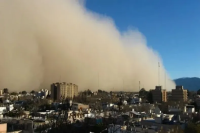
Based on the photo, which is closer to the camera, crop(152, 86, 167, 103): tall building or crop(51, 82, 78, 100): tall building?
crop(152, 86, 167, 103): tall building

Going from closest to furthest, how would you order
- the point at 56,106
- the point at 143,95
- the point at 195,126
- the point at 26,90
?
1. the point at 195,126
2. the point at 56,106
3. the point at 143,95
4. the point at 26,90

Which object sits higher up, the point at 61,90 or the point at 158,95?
the point at 61,90

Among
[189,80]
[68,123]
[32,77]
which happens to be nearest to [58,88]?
[32,77]

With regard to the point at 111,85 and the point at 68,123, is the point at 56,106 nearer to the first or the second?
the point at 68,123

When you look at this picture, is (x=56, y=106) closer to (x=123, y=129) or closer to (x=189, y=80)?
(x=123, y=129)

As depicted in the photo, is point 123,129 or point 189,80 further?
point 189,80

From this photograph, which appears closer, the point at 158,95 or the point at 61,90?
the point at 158,95

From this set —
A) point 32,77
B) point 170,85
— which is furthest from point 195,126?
point 170,85

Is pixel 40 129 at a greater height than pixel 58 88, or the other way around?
pixel 58 88

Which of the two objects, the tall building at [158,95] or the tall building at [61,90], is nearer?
the tall building at [158,95]

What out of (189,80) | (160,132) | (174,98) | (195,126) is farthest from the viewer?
(189,80)
